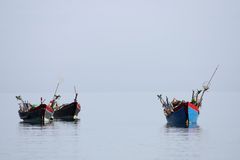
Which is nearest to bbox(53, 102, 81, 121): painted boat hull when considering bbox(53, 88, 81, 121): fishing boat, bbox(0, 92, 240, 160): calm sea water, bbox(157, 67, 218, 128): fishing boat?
bbox(53, 88, 81, 121): fishing boat

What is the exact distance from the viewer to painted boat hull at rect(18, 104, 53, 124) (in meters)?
90.8

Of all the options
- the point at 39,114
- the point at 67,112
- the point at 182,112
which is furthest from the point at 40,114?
the point at 182,112

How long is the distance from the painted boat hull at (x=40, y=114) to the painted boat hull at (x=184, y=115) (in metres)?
17.2

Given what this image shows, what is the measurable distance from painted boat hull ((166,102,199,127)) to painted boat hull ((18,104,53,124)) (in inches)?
677

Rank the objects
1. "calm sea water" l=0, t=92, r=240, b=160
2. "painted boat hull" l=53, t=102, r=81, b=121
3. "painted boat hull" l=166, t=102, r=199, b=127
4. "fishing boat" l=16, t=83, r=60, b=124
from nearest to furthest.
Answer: "calm sea water" l=0, t=92, r=240, b=160
"painted boat hull" l=166, t=102, r=199, b=127
"fishing boat" l=16, t=83, r=60, b=124
"painted boat hull" l=53, t=102, r=81, b=121

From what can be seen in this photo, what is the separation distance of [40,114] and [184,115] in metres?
20.4

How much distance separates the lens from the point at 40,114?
91688mm

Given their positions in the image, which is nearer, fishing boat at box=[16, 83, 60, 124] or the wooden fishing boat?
fishing boat at box=[16, 83, 60, 124]

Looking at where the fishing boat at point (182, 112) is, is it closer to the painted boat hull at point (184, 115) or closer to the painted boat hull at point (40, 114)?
the painted boat hull at point (184, 115)

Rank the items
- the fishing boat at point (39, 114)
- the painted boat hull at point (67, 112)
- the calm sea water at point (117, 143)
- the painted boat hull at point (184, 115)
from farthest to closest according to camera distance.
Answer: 1. the painted boat hull at point (67, 112)
2. the fishing boat at point (39, 114)
3. the painted boat hull at point (184, 115)
4. the calm sea water at point (117, 143)

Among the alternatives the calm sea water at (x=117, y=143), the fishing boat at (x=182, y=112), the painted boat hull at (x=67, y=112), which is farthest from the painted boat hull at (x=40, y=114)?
the fishing boat at (x=182, y=112)

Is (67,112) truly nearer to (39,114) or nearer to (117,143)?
(39,114)

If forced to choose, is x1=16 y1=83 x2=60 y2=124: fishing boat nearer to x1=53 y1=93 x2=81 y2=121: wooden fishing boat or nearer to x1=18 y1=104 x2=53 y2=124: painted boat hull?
x1=18 y1=104 x2=53 y2=124: painted boat hull

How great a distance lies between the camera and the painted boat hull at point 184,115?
272ft
